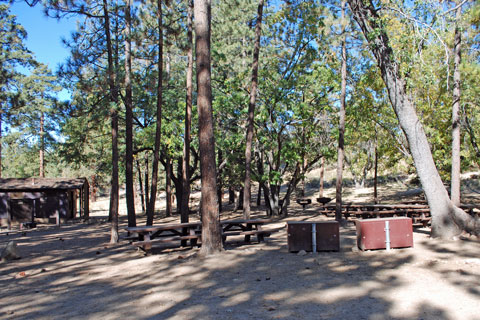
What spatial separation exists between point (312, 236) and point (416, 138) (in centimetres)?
379

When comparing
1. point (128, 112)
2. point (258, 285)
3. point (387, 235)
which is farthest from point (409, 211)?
point (128, 112)

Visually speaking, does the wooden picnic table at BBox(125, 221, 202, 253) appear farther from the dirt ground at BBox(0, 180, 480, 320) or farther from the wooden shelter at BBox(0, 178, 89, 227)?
the wooden shelter at BBox(0, 178, 89, 227)

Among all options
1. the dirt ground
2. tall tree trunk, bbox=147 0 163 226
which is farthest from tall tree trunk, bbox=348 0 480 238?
tall tree trunk, bbox=147 0 163 226

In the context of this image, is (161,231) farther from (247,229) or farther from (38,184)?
(38,184)

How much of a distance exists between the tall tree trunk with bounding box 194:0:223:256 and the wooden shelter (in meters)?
21.4

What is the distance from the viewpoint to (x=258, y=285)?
5766 mm

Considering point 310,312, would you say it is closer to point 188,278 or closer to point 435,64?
point 188,278

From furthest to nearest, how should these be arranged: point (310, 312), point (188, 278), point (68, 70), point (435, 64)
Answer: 1. point (435, 64)
2. point (68, 70)
3. point (188, 278)
4. point (310, 312)

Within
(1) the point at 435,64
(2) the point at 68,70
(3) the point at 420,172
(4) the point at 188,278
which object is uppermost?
(1) the point at 435,64

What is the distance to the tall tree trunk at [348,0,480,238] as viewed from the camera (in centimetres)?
880

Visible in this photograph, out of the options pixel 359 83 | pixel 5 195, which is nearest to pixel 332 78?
pixel 359 83

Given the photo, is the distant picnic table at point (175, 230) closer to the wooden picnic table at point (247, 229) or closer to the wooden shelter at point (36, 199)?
the wooden picnic table at point (247, 229)

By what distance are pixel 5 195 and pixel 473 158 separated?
101ft

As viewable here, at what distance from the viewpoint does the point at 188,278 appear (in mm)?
6555
